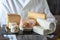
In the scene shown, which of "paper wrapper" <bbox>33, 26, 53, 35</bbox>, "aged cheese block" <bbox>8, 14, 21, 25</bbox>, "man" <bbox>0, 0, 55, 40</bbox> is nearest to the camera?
"paper wrapper" <bbox>33, 26, 53, 35</bbox>

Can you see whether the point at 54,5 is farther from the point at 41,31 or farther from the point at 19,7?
the point at 41,31

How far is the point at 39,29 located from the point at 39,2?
89 centimetres

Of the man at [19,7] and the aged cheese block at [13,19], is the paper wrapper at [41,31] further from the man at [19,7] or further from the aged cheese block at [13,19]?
the man at [19,7]

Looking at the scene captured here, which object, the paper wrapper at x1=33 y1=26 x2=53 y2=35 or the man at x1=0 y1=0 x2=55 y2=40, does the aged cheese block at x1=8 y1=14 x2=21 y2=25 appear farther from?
the man at x1=0 y1=0 x2=55 y2=40

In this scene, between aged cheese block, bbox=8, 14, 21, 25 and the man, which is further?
the man

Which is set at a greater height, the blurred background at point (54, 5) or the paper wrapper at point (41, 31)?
the blurred background at point (54, 5)

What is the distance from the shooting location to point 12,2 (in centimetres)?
172

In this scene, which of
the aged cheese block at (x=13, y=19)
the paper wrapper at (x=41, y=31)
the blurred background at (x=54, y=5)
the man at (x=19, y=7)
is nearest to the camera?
the paper wrapper at (x=41, y=31)

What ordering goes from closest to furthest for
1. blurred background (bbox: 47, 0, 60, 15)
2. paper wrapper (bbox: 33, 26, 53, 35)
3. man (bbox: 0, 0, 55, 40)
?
1. paper wrapper (bbox: 33, 26, 53, 35)
2. man (bbox: 0, 0, 55, 40)
3. blurred background (bbox: 47, 0, 60, 15)

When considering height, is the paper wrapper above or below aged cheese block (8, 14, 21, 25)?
below

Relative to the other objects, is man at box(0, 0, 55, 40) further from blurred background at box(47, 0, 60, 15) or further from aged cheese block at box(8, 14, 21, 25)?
aged cheese block at box(8, 14, 21, 25)

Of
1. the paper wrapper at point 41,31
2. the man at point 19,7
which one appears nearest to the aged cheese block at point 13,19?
the paper wrapper at point 41,31

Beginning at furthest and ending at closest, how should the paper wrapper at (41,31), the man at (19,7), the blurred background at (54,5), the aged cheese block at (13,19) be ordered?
the blurred background at (54,5) → the man at (19,7) → the aged cheese block at (13,19) → the paper wrapper at (41,31)

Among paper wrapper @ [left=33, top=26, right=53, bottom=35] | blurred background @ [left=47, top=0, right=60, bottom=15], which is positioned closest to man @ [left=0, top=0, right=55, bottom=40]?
blurred background @ [left=47, top=0, right=60, bottom=15]
